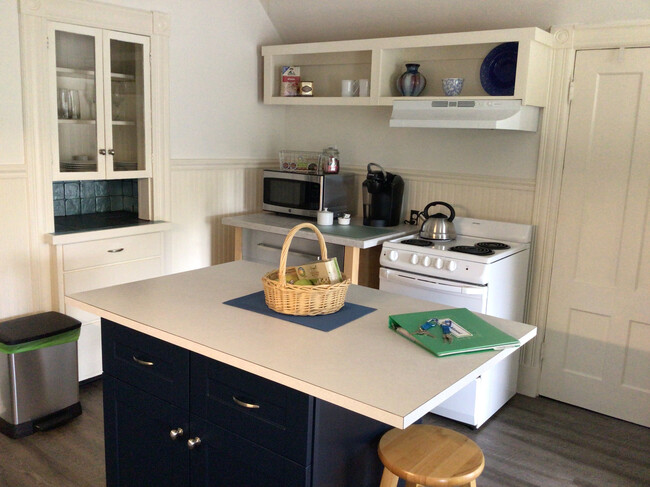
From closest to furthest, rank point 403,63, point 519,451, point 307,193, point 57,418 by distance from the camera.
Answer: point 519,451, point 57,418, point 403,63, point 307,193

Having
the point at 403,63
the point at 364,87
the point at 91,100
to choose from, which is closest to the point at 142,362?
the point at 91,100

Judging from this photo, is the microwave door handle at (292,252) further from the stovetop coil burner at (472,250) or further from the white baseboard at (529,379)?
the white baseboard at (529,379)

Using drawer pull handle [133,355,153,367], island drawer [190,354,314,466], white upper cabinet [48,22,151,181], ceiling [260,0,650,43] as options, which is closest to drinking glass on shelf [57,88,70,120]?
white upper cabinet [48,22,151,181]

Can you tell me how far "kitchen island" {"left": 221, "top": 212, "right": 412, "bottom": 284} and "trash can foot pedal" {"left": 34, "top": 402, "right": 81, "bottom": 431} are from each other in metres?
1.34

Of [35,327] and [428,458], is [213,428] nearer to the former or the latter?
[428,458]

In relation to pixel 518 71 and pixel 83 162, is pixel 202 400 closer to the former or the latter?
pixel 83 162

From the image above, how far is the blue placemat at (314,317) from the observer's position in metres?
1.93

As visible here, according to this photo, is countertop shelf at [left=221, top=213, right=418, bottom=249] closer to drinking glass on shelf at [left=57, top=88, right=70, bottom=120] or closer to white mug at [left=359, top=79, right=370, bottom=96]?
white mug at [left=359, top=79, right=370, bottom=96]

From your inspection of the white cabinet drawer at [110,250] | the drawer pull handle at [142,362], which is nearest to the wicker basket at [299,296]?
the drawer pull handle at [142,362]

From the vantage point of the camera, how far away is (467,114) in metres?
3.23

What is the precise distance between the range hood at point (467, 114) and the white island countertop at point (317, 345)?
A: 1.30 meters

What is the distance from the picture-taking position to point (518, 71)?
3086 mm

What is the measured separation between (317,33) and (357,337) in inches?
116

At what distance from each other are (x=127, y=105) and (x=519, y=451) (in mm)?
2748
